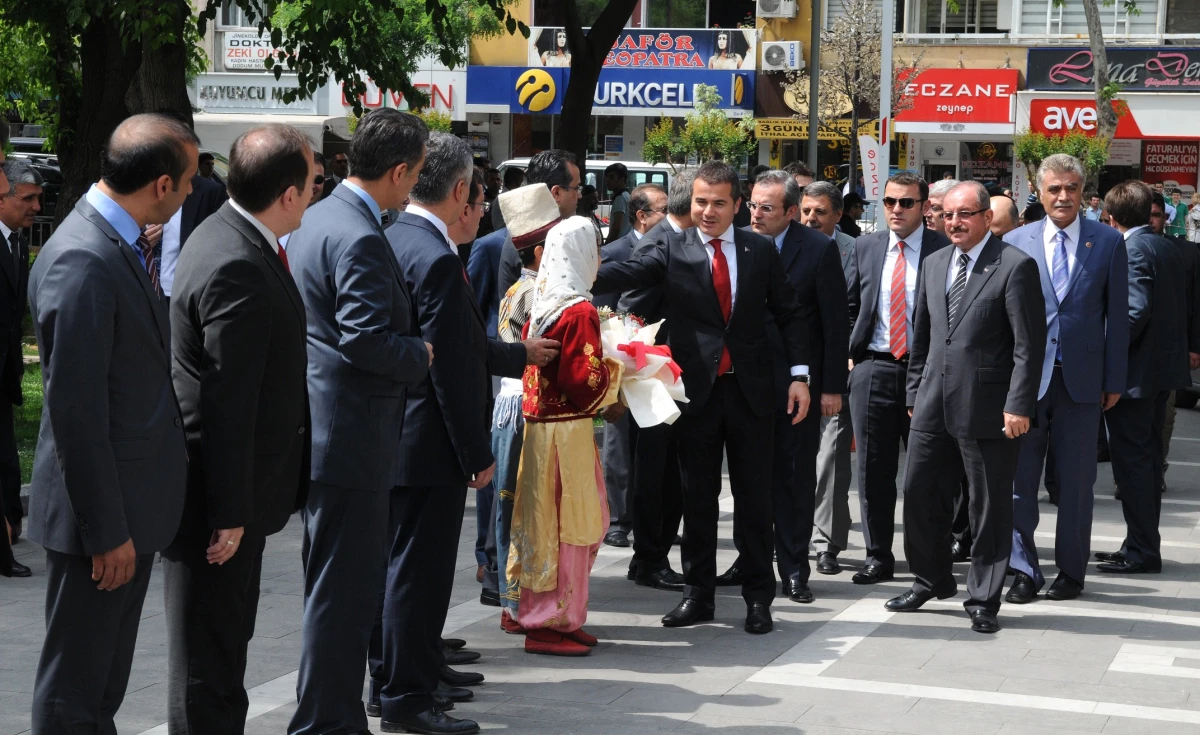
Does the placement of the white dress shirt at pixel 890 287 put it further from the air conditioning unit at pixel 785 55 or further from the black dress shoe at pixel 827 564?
the air conditioning unit at pixel 785 55

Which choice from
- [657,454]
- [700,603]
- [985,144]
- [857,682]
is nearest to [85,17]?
[657,454]

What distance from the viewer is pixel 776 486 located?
7484 mm

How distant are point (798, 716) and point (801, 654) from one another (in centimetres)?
93

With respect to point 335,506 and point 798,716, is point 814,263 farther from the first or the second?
point 335,506

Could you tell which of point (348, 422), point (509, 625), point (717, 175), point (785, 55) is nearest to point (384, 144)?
point (348, 422)

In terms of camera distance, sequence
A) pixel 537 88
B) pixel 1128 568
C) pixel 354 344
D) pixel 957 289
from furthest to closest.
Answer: pixel 537 88
pixel 1128 568
pixel 957 289
pixel 354 344

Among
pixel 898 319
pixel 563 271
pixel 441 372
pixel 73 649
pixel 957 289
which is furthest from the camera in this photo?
pixel 898 319

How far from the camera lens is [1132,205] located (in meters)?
8.80

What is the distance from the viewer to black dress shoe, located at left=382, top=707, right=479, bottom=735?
16.4 feet

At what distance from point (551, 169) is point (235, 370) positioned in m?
3.50

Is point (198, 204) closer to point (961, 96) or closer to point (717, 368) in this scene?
point (717, 368)

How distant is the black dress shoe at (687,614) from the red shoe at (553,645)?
0.63 metres

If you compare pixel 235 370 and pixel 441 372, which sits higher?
pixel 235 370

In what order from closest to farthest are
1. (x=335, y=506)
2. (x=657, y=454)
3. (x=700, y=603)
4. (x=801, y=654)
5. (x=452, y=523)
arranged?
(x=335, y=506)
(x=452, y=523)
(x=801, y=654)
(x=700, y=603)
(x=657, y=454)
